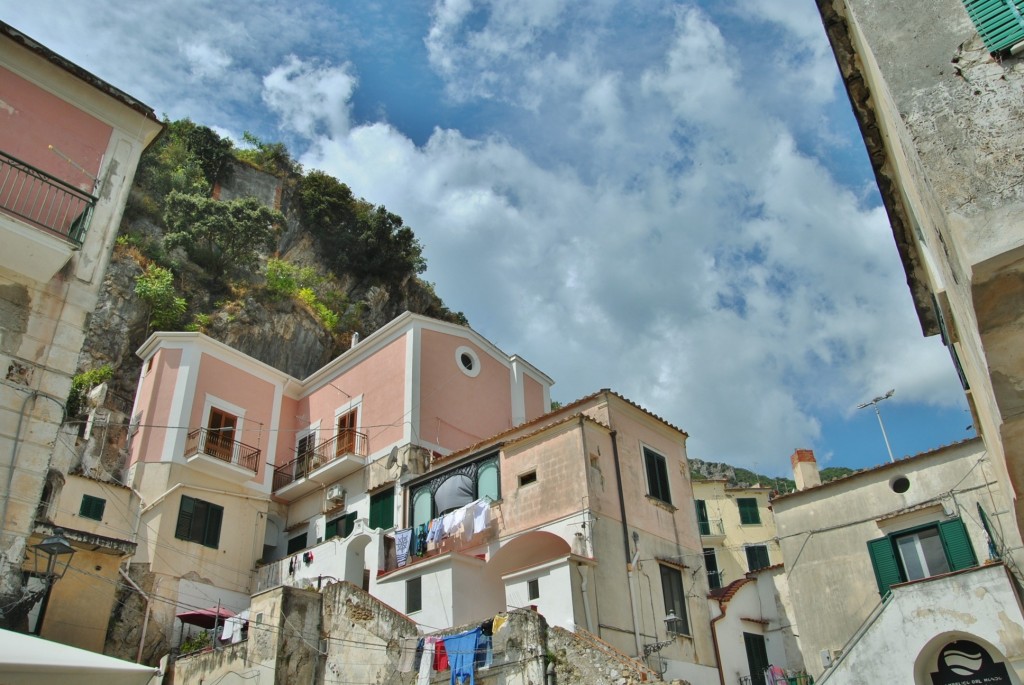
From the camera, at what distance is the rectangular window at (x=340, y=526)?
27.5 m

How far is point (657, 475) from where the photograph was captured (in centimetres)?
2342

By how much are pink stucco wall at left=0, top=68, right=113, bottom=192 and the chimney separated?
22983 mm

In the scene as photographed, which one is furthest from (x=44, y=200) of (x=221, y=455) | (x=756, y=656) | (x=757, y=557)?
(x=757, y=557)

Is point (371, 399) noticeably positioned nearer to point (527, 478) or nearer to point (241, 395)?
point (241, 395)

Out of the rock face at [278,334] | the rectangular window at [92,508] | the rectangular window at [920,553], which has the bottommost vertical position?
the rectangular window at [920,553]

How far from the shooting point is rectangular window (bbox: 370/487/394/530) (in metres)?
25.7

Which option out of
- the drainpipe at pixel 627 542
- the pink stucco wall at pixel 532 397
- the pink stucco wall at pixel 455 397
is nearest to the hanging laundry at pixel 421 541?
the pink stucco wall at pixel 455 397

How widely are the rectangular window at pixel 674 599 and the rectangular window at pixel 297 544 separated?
14.6 m

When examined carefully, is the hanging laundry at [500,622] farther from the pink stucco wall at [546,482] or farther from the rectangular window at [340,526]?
the rectangular window at [340,526]

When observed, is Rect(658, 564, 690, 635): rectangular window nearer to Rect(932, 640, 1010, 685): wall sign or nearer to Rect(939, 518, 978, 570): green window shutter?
Rect(932, 640, 1010, 685): wall sign

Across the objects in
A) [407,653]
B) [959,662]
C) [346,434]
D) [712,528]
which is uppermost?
[346,434]

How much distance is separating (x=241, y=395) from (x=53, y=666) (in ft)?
81.6

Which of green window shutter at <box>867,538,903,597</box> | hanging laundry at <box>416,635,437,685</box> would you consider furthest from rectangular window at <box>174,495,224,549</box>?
green window shutter at <box>867,538,903,597</box>

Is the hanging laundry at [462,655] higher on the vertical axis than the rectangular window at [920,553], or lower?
lower
